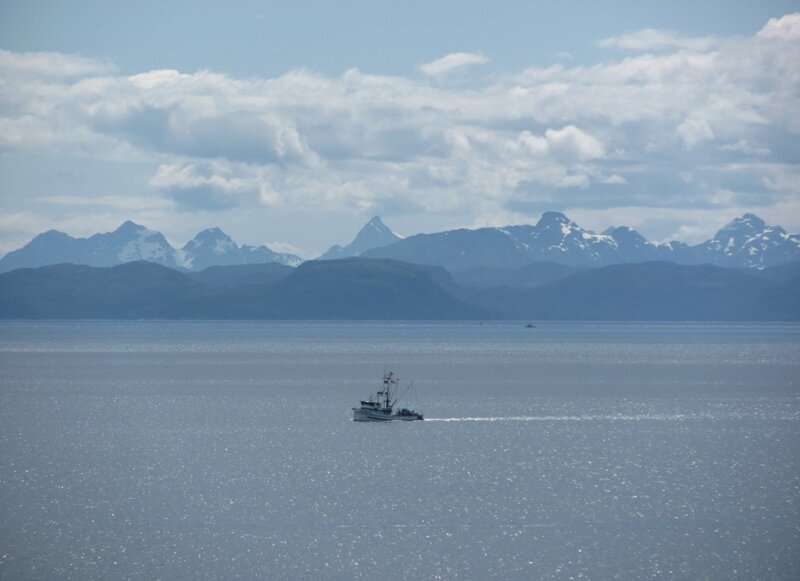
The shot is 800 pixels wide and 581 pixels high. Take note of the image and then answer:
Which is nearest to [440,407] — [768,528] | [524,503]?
[524,503]

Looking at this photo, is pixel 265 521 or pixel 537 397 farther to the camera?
pixel 537 397

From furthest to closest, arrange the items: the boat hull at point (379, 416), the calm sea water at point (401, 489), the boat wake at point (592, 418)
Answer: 1. the boat wake at point (592, 418)
2. the boat hull at point (379, 416)
3. the calm sea water at point (401, 489)

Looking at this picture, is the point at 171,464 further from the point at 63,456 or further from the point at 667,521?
the point at 667,521

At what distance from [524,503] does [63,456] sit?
3798 centimetres

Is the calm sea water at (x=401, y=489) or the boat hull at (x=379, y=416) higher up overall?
the boat hull at (x=379, y=416)

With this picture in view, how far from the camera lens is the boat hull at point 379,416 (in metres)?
106

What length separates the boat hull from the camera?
106312mm

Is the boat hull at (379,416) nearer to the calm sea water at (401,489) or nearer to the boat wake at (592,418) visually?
the boat wake at (592,418)

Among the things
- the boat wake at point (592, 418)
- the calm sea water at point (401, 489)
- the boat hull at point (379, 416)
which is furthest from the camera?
the boat wake at point (592, 418)

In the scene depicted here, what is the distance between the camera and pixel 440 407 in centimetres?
12181

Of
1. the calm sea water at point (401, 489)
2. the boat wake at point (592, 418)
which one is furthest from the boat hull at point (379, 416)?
the calm sea water at point (401, 489)

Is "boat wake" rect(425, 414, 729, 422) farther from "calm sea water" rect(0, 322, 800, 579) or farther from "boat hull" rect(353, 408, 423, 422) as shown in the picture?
"boat hull" rect(353, 408, 423, 422)

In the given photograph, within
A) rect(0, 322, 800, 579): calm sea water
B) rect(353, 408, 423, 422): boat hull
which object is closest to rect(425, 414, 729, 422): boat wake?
rect(0, 322, 800, 579): calm sea water

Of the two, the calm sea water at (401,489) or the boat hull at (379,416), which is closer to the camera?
the calm sea water at (401,489)
